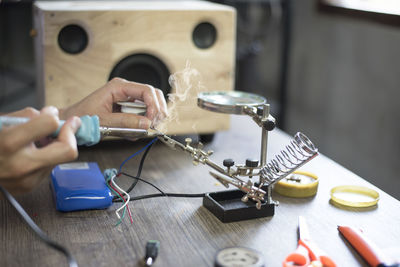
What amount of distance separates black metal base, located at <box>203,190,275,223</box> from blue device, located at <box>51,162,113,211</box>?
17 centimetres

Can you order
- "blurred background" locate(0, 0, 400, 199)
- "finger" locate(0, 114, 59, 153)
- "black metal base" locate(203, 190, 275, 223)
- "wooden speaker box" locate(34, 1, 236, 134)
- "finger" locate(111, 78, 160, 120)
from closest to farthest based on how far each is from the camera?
"finger" locate(0, 114, 59, 153)
"black metal base" locate(203, 190, 275, 223)
"finger" locate(111, 78, 160, 120)
"wooden speaker box" locate(34, 1, 236, 134)
"blurred background" locate(0, 0, 400, 199)

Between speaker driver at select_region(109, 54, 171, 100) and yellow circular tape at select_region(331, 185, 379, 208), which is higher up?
speaker driver at select_region(109, 54, 171, 100)

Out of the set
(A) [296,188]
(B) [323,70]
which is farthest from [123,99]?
(B) [323,70]

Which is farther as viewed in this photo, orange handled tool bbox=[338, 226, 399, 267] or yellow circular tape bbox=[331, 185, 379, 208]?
yellow circular tape bbox=[331, 185, 379, 208]

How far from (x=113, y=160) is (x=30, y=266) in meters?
0.45

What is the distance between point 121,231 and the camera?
0.75 metres

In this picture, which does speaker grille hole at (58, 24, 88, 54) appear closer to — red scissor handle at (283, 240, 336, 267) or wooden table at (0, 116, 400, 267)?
wooden table at (0, 116, 400, 267)

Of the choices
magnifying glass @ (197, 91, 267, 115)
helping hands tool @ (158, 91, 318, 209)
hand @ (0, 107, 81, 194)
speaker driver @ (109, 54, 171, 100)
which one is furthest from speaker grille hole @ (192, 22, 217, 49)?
hand @ (0, 107, 81, 194)

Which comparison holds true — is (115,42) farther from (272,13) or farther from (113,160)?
(272,13)

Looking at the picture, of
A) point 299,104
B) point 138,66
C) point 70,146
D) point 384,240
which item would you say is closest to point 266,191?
point 384,240

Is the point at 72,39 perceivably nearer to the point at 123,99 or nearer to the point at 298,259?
the point at 123,99

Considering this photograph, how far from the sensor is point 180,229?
0.76 meters

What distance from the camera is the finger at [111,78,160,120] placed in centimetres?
89

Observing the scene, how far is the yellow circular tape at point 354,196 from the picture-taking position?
84 cm
